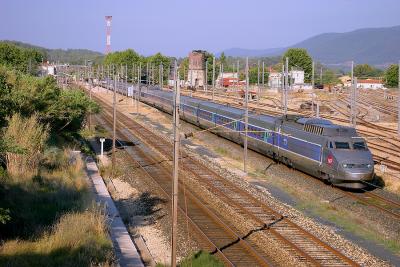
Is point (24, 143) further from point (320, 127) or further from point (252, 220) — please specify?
point (320, 127)

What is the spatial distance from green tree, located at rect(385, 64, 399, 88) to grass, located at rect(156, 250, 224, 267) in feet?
350

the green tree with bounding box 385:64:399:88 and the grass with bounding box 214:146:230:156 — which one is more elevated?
the green tree with bounding box 385:64:399:88

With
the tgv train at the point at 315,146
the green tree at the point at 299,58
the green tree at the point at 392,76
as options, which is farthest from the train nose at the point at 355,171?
the green tree at the point at 299,58

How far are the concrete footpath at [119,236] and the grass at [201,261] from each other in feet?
3.43

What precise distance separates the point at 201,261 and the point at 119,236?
3.98m

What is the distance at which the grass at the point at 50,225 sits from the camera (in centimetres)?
1393

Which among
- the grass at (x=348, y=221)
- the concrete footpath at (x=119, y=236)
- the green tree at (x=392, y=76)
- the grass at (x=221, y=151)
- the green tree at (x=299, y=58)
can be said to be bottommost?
the grass at (x=348, y=221)

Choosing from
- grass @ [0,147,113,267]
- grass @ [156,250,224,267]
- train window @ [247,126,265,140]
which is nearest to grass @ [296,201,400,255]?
grass @ [156,250,224,267]

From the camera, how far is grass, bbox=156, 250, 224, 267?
48.6 ft

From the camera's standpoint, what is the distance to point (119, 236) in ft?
58.7

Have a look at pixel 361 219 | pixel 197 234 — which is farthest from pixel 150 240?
pixel 361 219

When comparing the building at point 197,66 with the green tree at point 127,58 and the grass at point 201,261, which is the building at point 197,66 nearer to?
the green tree at point 127,58

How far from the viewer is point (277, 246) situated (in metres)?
16.8

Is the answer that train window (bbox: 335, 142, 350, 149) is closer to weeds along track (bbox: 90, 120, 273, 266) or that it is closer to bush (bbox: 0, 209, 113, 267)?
weeds along track (bbox: 90, 120, 273, 266)
